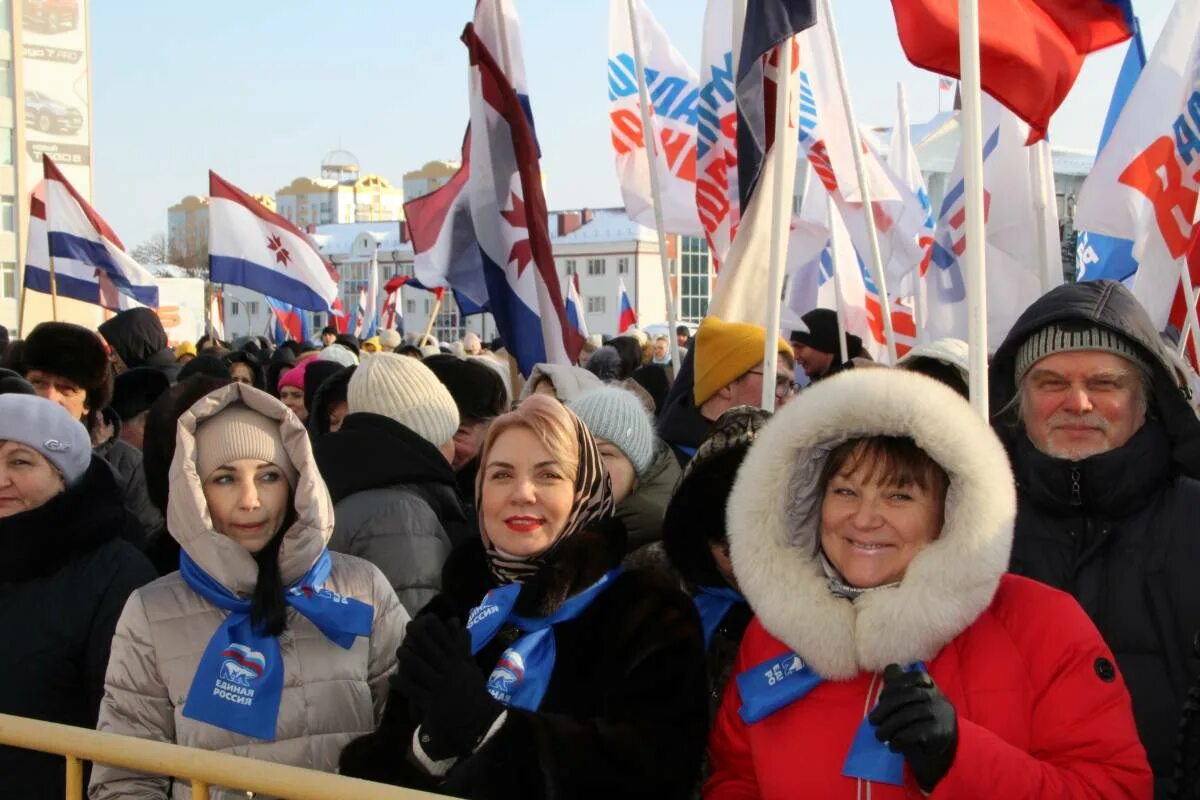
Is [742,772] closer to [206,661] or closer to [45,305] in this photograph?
[206,661]

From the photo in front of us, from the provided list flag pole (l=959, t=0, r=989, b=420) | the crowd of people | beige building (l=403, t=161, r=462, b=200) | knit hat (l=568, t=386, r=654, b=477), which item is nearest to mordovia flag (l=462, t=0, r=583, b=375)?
knit hat (l=568, t=386, r=654, b=477)

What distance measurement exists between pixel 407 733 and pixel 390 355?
214 centimetres

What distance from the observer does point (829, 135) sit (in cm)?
830

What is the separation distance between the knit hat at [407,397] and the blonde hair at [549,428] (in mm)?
1520

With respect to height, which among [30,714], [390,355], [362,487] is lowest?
[30,714]

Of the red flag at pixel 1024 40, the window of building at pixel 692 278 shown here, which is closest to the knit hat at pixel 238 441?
the red flag at pixel 1024 40

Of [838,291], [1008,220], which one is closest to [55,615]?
[1008,220]

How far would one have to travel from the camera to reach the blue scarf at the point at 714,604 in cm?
316

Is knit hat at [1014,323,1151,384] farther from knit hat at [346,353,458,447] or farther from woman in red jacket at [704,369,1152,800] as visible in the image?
knit hat at [346,353,458,447]

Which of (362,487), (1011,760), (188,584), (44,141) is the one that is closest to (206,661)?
(188,584)

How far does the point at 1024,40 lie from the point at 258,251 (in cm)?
862

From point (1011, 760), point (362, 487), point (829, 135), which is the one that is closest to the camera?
point (1011, 760)

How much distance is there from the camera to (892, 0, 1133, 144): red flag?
432 cm

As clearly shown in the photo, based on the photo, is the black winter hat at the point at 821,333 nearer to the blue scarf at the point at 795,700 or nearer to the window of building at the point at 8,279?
the blue scarf at the point at 795,700
